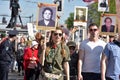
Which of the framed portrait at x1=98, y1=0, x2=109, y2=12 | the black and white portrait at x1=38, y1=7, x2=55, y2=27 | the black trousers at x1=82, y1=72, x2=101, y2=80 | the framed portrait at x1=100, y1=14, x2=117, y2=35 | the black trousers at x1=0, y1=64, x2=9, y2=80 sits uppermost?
the framed portrait at x1=98, y1=0, x2=109, y2=12

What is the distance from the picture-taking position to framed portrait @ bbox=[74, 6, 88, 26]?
1652cm

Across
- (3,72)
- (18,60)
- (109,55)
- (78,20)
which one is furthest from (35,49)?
(18,60)

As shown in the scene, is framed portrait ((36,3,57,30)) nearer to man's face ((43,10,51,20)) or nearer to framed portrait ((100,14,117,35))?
man's face ((43,10,51,20))

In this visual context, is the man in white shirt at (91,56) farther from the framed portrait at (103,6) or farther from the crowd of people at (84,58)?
the framed portrait at (103,6)

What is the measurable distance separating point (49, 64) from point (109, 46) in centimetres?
116

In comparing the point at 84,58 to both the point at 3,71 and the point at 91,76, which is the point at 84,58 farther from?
the point at 3,71

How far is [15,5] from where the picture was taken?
25953 mm

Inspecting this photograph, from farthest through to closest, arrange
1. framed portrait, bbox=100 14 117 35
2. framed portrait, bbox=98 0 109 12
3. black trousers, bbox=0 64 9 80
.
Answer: framed portrait, bbox=98 0 109 12, black trousers, bbox=0 64 9 80, framed portrait, bbox=100 14 117 35

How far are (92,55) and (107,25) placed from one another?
547 centimetres

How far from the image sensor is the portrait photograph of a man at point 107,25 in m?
13.6

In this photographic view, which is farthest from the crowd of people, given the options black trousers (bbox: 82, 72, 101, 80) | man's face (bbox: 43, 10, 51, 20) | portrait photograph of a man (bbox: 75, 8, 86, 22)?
portrait photograph of a man (bbox: 75, 8, 86, 22)

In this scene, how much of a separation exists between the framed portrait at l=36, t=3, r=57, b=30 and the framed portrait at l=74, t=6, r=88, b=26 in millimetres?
5048

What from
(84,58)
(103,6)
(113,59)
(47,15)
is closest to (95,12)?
(103,6)

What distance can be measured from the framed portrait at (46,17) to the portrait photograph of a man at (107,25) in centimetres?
255
